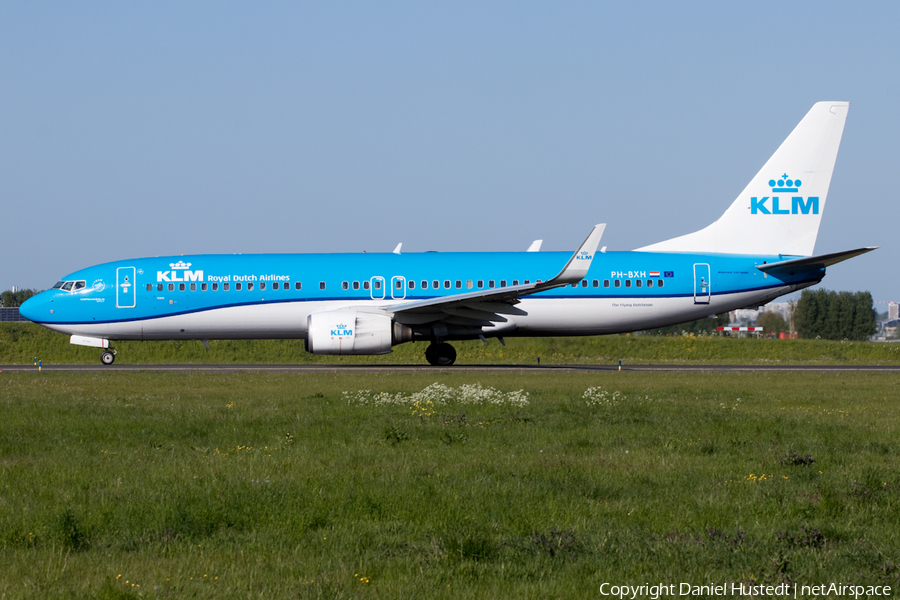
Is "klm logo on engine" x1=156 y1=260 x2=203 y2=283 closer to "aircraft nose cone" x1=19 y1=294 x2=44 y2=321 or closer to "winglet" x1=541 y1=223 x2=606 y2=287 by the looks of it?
"aircraft nose cone" x1=19 y1=294 x2=44 y2=321

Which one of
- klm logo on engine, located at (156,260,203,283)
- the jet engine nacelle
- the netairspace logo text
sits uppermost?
klm logo on engine, located at (156,260,203,283)

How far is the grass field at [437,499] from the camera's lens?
19.2ft

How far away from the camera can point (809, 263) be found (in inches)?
1135

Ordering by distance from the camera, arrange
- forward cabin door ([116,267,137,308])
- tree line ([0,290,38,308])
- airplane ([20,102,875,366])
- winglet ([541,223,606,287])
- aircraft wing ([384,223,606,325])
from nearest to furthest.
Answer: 1. winglet ([541,223,606,287])
2. aircraft wing ([384,223,606,325])
3. airplane ([20,102,875,366])
4. forward cabin door ([116,267,137,308])
5. tree line ([0,290,38,308])

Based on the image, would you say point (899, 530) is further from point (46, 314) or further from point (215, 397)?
point (46, 314)

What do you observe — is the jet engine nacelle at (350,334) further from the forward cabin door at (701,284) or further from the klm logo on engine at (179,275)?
the forward cabin door at (701,284)

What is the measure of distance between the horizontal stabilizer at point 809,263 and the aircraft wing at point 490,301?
772cm

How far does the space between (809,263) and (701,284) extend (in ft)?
11.7

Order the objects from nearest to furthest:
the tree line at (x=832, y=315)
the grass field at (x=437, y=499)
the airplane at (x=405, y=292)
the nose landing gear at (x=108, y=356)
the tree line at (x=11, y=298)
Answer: the grass field at (x=437, y=499) < the airplane at (x=405, y=292) < the nose landing gear at (x=108, y=356) < the tree line at (x=11, y=298) < the tree line at (x=832, y=315)

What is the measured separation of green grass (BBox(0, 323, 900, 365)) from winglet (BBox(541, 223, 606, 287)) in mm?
12430

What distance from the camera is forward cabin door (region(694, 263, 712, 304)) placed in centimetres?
2997

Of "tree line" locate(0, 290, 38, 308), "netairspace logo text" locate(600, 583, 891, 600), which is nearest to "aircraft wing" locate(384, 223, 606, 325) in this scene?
"netairspace logo text" locate(600, 583, 891, 600)

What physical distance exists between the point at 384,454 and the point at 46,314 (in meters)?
23.8

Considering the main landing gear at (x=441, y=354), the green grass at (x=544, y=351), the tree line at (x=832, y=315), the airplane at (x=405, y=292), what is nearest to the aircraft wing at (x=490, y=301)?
the airplane at (x=405, y=292)
